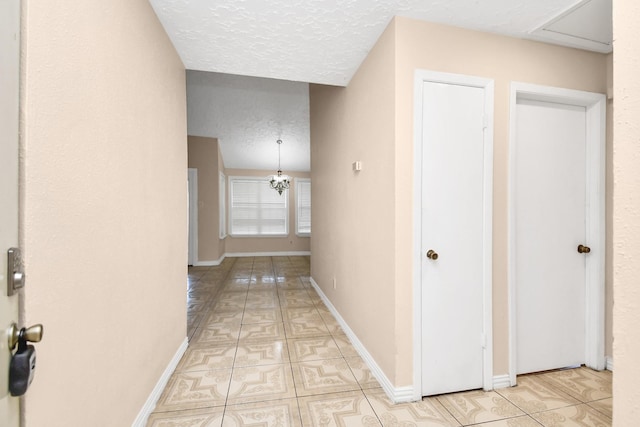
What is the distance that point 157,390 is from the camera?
1738 mm

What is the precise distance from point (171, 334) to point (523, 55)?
10.9 feet

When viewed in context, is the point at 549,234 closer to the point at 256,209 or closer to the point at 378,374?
the point at 378,374

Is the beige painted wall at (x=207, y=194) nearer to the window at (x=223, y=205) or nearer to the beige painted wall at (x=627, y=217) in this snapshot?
the window at (x=223, y=205)

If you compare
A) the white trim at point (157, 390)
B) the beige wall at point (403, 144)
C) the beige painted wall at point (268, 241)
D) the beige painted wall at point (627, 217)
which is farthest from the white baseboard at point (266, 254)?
the beige painted wall at point (627, 217)

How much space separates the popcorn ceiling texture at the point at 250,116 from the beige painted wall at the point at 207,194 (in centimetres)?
31

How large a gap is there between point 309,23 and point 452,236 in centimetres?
171

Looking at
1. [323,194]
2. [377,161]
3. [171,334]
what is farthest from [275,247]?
[377,161]

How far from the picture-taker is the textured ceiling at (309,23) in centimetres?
162

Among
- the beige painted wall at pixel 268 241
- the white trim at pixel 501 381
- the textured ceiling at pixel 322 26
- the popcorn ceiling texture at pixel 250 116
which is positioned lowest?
the white trim at pixel 501 381

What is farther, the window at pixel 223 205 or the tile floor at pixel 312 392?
the window at pixel 223 205

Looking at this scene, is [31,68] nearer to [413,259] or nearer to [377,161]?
[377,161]

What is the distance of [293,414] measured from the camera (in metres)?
1.65

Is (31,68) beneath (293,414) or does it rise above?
above

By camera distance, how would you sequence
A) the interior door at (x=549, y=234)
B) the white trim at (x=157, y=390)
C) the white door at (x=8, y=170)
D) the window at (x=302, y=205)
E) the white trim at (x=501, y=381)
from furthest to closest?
the window at (x=302, y=205) < the interior door at (x=549, y=234) < the white trim at (x=501, y=381) < the white trim at (x=157, y=390) < the white door at (x=8, y=170)
